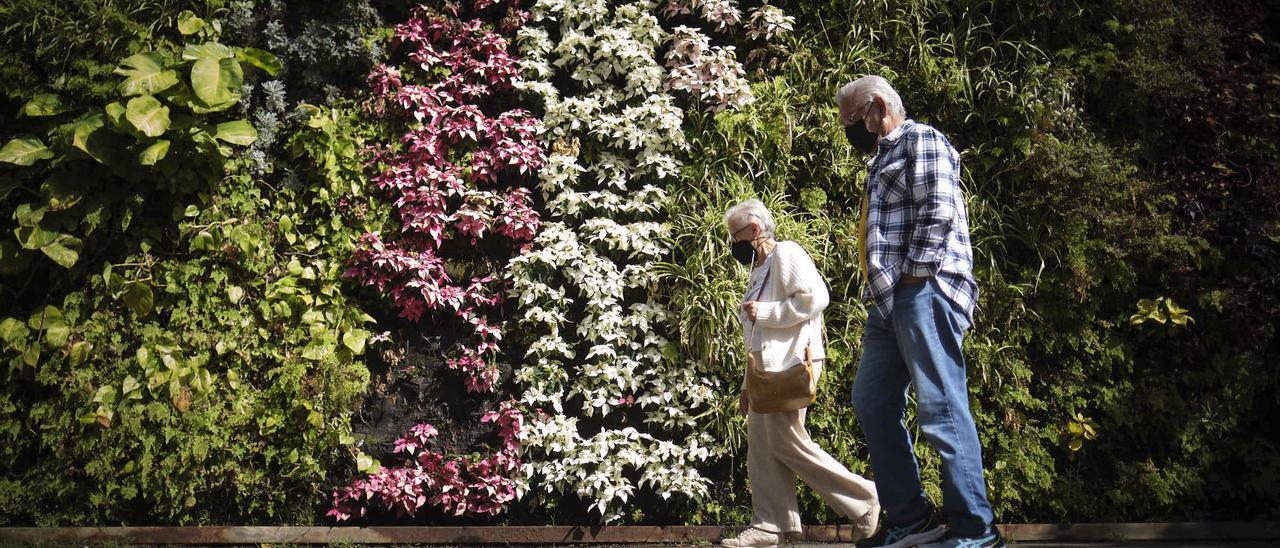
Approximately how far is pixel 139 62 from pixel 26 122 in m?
0.81

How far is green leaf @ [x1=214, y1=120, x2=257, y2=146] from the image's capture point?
14.8ft

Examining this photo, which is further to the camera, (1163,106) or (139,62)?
(1163,106)

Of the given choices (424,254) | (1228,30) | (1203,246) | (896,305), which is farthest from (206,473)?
(1228,30)

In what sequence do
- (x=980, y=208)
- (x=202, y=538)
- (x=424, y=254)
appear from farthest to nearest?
(x=980, y=208) → (x=424, y=254) → (x=202, y=538)

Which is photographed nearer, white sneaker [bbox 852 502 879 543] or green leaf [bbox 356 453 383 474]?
white sneaker [bbox 852 502 879 543]

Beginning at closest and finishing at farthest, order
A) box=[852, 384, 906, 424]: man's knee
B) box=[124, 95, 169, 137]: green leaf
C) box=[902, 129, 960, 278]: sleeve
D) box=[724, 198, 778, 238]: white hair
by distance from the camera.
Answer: box=[902, 129, 960, 278]: sleeve, box=[852, 384, 906, 424]: man's knee, box=[724, 198, 778, 238]: white hair, box=[124, 95, 169, 137]: green leaf

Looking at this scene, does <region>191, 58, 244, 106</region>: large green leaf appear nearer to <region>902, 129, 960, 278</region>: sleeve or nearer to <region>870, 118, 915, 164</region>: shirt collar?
<region>870, 118, 915, 164</region>: shirt collar

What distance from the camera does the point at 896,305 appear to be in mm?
3010

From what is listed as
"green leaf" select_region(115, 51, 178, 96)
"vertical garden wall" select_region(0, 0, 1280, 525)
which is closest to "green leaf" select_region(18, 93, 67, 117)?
"vertical garden wall" select_region(0, 0, 1280, 525)

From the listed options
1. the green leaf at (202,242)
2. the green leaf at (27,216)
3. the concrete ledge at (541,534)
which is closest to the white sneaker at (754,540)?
the concrete ledge at (541,534)

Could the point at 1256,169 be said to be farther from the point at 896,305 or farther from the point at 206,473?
the point at 206,473

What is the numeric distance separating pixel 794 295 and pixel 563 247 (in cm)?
160

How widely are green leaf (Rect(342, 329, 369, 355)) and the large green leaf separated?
1.38 m

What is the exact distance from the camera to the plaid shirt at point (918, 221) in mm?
2943
